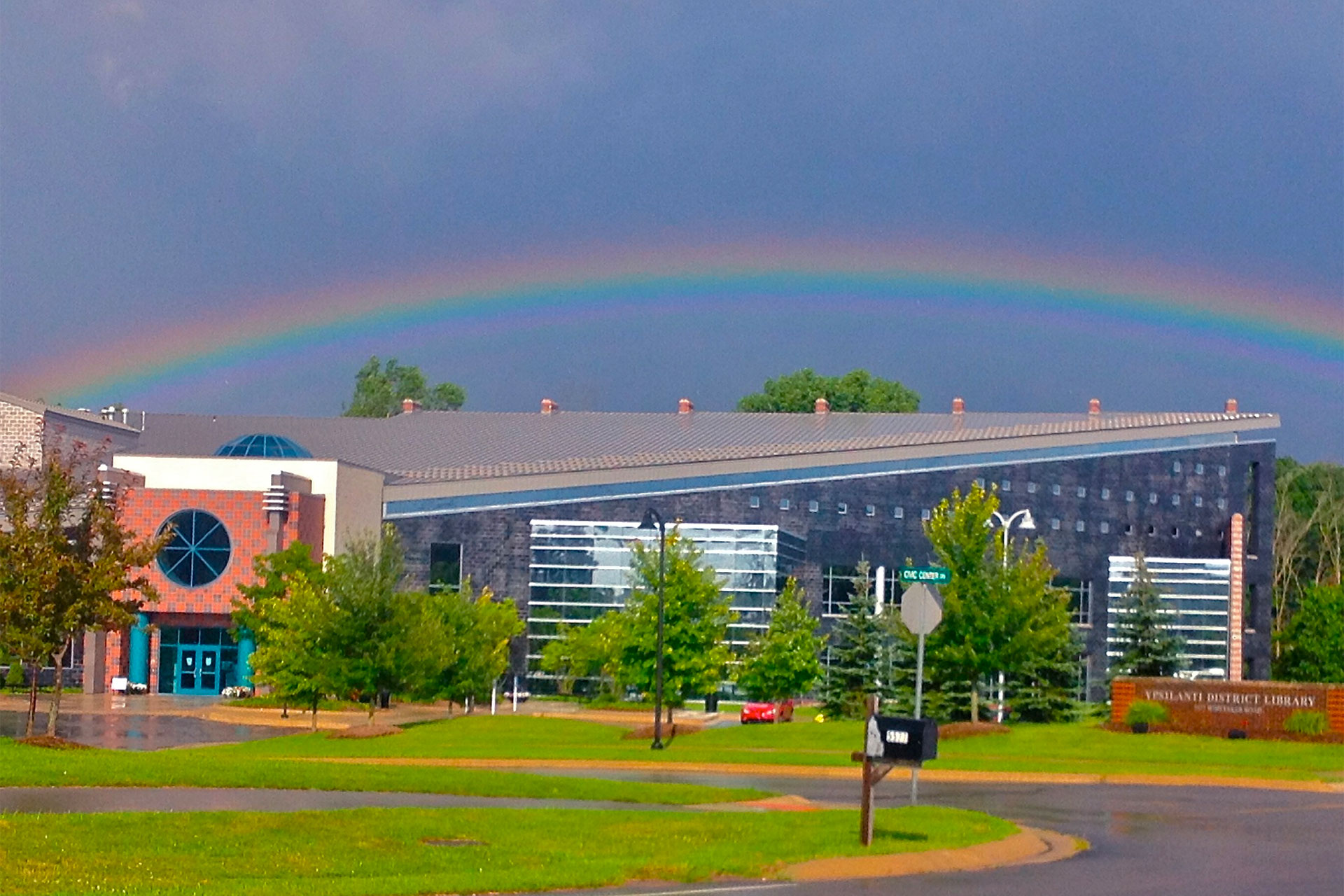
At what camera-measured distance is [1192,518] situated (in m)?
88.2

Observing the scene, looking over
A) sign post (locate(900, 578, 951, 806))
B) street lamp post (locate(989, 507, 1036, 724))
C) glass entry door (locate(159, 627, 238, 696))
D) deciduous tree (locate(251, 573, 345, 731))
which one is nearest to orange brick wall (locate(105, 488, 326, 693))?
glass entry door (locate(159, 627, 238, 696))

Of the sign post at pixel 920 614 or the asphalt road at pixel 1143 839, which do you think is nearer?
the asphalt road at pixel 1143 839

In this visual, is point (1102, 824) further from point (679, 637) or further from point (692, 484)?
point (692, 484)

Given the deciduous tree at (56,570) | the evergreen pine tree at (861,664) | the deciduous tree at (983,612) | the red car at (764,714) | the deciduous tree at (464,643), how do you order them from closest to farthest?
the deciduous tree at (56,570), the deciduous tree at (983,612), the deciduous tree at (464,643), the evergreen pine tree at (861,664), the red car at (764,714)

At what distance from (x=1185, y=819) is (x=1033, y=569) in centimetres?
2381

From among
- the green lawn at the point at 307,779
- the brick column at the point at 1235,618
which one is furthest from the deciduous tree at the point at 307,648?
the brick column at the point at 1235,618

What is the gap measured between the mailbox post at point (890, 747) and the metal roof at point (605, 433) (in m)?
59.0

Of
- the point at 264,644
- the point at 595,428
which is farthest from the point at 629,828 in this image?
the point at 595,428

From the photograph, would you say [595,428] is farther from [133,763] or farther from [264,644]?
[133,763]

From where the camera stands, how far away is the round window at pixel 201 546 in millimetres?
73438

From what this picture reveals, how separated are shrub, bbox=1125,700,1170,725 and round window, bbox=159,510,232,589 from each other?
4170 centimetres

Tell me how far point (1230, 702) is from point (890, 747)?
28.3 meters

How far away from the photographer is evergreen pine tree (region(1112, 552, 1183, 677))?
58.0m

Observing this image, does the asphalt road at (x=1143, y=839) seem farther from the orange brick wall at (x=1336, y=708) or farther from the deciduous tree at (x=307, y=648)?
the deciduous tree at (x=307, y=648)
